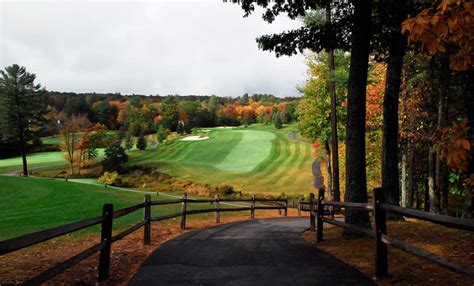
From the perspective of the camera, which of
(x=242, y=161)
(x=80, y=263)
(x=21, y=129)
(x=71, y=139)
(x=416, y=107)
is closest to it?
(x=80, y=263)

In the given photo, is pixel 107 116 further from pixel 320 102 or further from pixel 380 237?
pixel 380 237

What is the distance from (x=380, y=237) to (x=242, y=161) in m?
74.9

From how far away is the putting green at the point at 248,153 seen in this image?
7748 cm

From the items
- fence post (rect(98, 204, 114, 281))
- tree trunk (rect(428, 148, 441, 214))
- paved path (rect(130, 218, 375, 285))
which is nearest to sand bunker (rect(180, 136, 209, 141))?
tree trunk (rect(428, 148, 441, 214))

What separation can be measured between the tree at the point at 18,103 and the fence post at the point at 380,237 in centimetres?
6587

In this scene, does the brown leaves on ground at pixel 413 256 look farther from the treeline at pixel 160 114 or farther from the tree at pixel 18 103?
the treeline at pixel 160 114

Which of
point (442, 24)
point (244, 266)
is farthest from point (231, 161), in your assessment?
point (442, 24)

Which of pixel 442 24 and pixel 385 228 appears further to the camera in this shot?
pixel 385 228

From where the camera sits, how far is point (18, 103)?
205 feet

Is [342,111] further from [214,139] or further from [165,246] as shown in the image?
[214,139]

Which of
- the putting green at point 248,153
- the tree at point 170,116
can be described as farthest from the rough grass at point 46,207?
the tree at point 170,116

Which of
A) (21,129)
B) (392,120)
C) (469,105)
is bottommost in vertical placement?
(392,120)

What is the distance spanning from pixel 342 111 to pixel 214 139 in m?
74.9

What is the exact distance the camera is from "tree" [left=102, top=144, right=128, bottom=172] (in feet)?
238
